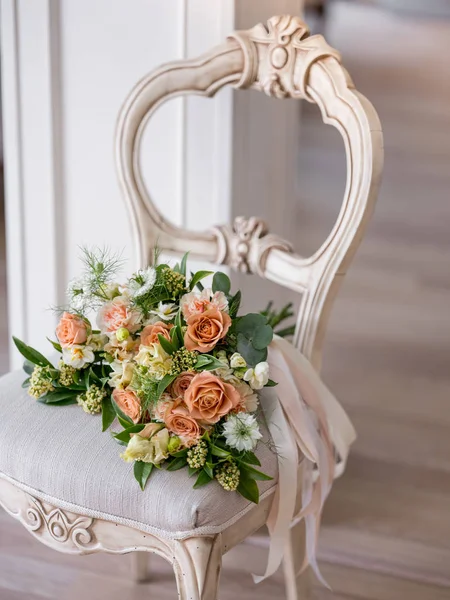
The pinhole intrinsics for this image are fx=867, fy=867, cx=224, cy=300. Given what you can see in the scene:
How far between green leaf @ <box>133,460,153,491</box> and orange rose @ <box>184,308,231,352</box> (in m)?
0.18

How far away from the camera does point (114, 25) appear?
1877mm

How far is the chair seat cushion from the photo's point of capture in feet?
3.94

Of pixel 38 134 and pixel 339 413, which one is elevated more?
pixel 38 134

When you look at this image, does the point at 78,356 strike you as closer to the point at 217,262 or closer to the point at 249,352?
the point at 249,352

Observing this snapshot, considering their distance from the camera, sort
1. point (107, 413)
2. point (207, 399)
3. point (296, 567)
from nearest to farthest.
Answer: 1. point (207, 399)
2. point (107, 413)
3. point (296, 567)

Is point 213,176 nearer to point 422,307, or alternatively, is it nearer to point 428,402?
point 428,402

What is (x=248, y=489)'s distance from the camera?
4.07 feet

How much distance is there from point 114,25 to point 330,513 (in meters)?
1.24

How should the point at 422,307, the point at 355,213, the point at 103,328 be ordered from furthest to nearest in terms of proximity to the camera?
1. the point at 422,307
2. the point at 355,213
3. the point at 103,328

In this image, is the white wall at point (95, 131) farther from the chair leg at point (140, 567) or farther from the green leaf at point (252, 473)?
the green leaf at point (252, 473)

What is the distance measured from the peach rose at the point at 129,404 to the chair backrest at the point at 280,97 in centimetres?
40

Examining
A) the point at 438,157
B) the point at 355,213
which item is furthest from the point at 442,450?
the point at 438,157

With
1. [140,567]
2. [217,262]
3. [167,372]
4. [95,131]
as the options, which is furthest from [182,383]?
[95,131]

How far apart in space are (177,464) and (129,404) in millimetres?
111
